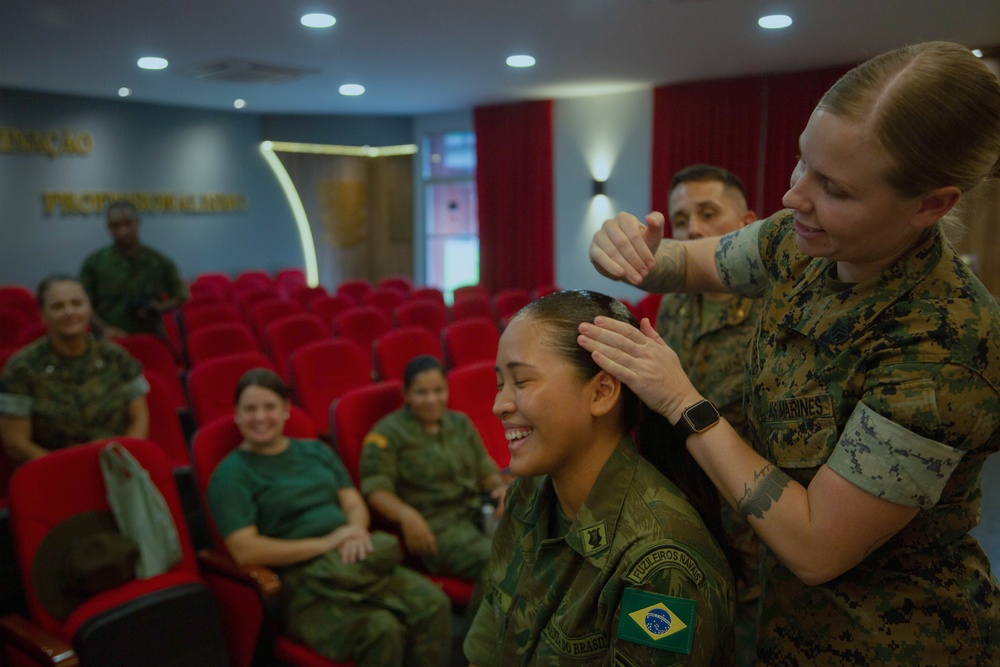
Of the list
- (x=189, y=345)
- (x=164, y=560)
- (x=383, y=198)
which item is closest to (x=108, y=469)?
(x=164, y=560)

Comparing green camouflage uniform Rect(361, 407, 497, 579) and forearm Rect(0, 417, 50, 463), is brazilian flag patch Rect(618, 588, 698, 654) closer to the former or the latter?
green camouflage uniform Rect(361, 407, 497, 579)

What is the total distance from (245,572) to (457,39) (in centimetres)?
533

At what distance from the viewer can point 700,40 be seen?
6.74 metres

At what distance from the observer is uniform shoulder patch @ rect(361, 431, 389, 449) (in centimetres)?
323

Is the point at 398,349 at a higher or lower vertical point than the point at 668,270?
lower

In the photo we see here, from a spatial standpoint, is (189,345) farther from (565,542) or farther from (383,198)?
(383,198)

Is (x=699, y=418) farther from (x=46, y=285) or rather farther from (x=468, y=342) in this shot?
(x=468, y=342)

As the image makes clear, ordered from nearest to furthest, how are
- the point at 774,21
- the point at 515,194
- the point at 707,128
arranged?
the point at 774,21 < the point at 707,128 < the point at 515,194

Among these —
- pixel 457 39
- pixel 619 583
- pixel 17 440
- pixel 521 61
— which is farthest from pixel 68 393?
pixel 521 61

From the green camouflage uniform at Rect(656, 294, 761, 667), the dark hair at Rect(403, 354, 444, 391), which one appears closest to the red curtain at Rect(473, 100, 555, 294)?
the dark hair at Rect(403, 354, 444, 391)

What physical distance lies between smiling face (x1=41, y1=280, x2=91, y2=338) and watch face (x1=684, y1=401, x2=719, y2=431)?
3327mm

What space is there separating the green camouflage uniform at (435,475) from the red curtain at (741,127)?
→ 610 centimetres

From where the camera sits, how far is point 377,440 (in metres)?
3.24

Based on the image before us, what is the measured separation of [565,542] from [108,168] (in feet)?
35.4
